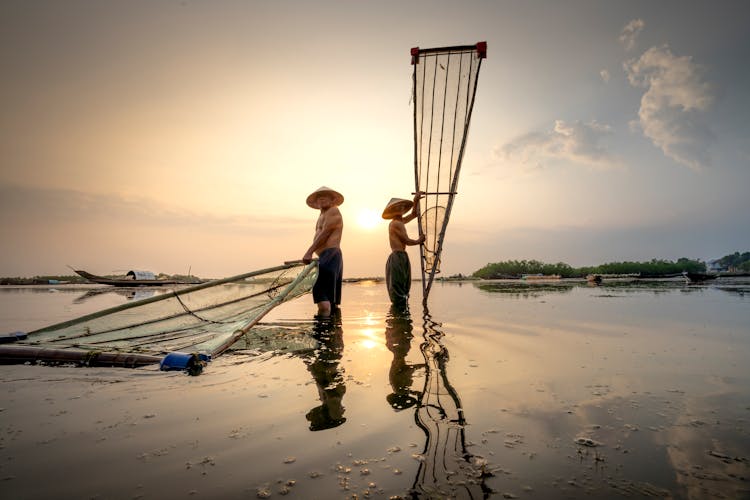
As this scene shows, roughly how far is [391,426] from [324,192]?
6.64 metres

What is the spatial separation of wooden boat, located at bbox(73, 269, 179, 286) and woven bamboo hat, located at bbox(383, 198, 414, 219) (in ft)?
77.8

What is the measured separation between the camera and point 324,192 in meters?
8.29

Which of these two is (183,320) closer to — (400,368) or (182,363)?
(182,363)

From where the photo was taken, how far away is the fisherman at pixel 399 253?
997cm

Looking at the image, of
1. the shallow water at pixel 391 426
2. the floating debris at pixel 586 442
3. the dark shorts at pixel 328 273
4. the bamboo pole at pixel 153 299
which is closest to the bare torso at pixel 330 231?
the dark shorts at pixel 328 273

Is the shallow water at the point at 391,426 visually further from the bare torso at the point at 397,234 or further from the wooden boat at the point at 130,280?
the wooden boat at the point at 130,280

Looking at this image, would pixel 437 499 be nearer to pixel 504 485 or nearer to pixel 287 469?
pixel 504 485

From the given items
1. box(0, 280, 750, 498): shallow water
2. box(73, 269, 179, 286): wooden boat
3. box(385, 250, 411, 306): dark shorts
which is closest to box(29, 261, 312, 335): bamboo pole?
box(0, 280, 750, 498): shallow water

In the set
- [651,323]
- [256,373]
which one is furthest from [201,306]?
[651,323]

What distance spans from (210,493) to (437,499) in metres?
0.96

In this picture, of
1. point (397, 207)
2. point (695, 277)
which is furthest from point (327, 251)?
point (695, 277)

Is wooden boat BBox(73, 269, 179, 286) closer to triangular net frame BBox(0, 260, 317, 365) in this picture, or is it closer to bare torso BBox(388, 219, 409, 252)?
bare torso BBox(388, 219, 409, 252)

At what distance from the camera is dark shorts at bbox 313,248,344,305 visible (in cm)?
789

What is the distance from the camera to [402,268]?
999 cm
